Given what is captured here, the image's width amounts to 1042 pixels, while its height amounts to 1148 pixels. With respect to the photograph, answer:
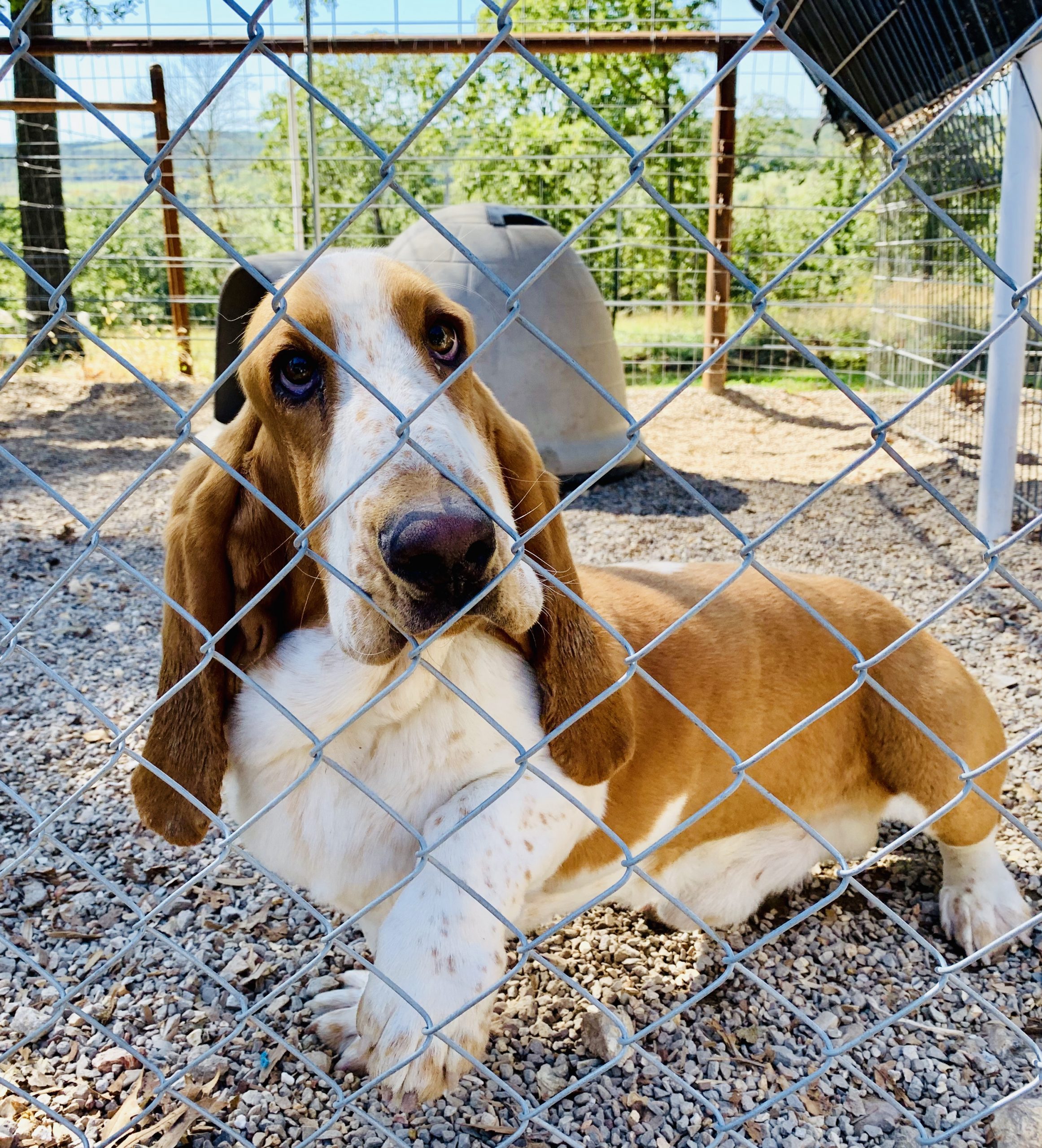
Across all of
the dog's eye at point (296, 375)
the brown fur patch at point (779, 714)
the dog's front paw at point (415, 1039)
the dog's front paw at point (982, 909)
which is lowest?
the dog's front paw at point (982, 909)

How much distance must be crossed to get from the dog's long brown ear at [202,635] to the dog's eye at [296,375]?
8.0 inches

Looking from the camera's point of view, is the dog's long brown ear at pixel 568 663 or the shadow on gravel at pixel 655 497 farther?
the shadow on gravel at pixel 655 497

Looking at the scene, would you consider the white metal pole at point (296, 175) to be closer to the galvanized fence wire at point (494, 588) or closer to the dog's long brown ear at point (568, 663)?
the dog's long brown ear at point (568, 663)

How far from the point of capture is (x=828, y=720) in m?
2.29

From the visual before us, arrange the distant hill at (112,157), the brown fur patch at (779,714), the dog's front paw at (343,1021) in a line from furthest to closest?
1. the distant hill at (112,157)
2. the brown fur patch at (779,714)
3. the dog's front paw at (343,1021)

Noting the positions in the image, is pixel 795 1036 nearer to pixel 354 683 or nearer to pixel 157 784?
pixel 354 683

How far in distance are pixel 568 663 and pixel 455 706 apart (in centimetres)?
22

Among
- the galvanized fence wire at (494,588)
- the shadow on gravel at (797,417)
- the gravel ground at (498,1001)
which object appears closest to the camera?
the galvanized fence wire at (494,588)

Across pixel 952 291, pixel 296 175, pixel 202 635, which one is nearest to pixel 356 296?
pixel 202 635

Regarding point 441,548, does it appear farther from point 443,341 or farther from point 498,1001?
point 498,1001

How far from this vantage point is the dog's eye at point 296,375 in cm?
178

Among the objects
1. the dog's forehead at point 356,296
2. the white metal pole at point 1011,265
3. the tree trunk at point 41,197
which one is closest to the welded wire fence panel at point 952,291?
the white metal pole at point 1011,265

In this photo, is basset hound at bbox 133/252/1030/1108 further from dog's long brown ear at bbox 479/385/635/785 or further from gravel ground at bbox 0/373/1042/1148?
gravel ground at bbox 0/373/1042/1148

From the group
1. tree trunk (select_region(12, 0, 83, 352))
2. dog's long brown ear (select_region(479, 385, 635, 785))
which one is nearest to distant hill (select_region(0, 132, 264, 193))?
tree trunk (select_region(12, 0, 83, 352))
